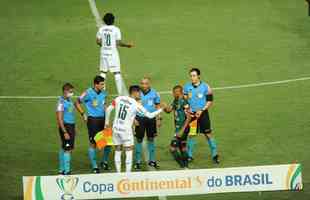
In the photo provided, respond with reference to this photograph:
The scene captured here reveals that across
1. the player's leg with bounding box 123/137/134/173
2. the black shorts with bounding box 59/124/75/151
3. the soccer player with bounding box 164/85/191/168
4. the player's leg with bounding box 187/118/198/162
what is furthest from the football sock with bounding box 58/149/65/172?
the player's leg with bounding box 187/118/198/162

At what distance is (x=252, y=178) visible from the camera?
15.1m

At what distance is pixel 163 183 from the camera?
49.2 ft

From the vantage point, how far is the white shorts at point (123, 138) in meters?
16.5

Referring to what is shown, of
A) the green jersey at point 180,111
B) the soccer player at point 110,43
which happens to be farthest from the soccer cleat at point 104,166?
the soccer player at point 110,43

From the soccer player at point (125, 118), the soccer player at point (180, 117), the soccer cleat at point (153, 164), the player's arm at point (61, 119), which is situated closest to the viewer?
the soccer player at point (125, 118)

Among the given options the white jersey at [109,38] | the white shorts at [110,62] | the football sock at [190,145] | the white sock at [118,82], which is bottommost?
the football sock at [190,145]

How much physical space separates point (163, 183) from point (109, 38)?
6.34 m

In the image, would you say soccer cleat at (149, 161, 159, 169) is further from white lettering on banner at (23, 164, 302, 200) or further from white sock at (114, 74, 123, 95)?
white sock at (114, 74, 123, 95)

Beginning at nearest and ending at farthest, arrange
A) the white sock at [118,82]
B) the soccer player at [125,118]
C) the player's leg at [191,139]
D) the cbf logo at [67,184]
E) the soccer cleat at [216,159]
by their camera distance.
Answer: the cbf logo at [67,184], the soccer player at [125,118], the player's leg at [191,139], the soccer cleat at [216,159], the white sock at [118,82]

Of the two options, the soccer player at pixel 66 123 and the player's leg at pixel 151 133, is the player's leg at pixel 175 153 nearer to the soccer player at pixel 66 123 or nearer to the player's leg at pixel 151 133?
the player's leg at pixel 151 133

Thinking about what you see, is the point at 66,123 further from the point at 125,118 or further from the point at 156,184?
the point at 156,184

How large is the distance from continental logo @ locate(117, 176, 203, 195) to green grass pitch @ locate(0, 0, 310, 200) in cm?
157

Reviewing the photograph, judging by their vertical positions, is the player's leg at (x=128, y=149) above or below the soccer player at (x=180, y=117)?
below

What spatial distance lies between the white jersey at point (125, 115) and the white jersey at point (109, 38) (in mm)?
4233
